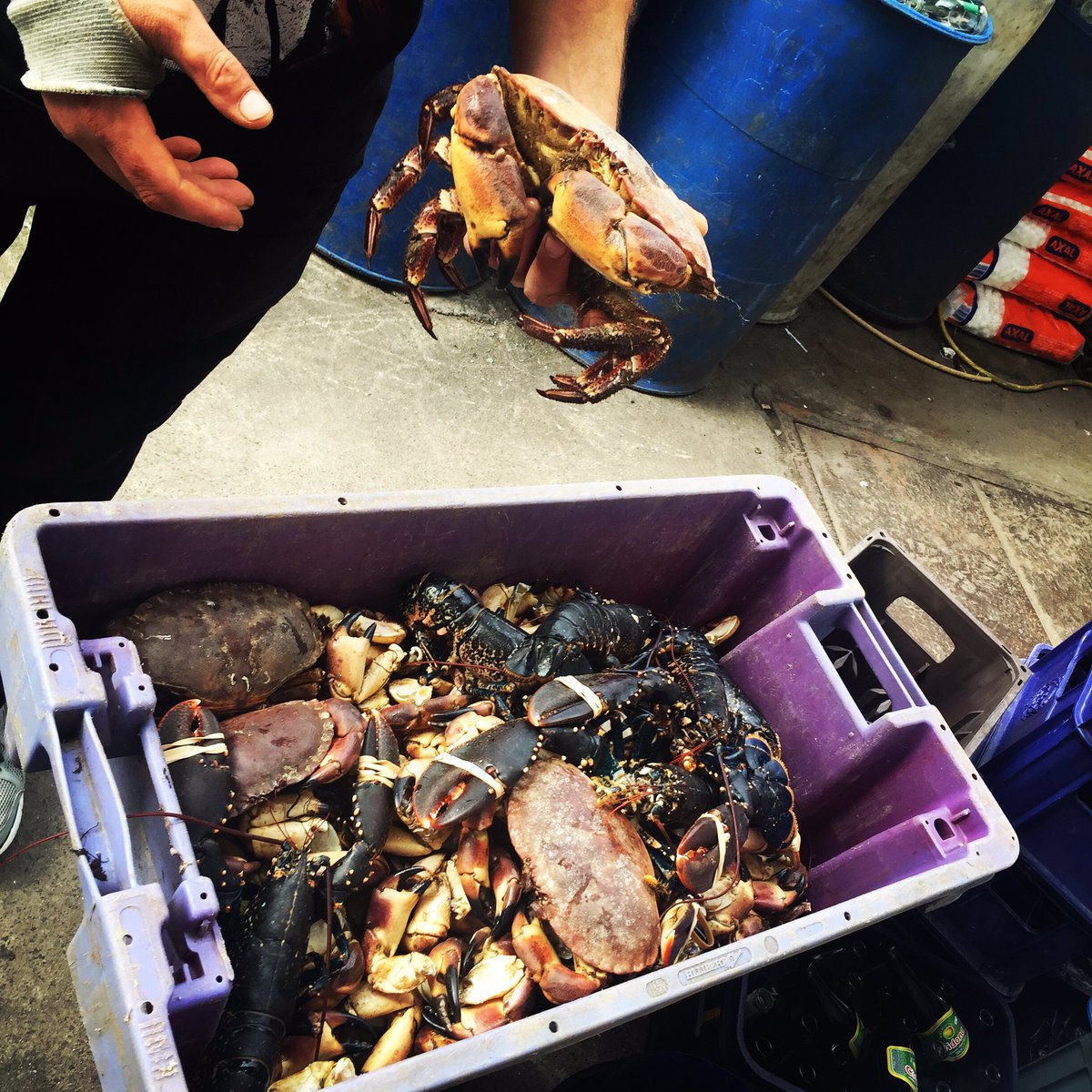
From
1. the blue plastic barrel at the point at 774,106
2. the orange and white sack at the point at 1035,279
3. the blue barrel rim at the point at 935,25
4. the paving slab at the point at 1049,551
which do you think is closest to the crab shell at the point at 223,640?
the blue plastic barrel at the point at 774,106

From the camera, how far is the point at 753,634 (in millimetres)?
2111

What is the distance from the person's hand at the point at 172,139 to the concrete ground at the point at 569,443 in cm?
145

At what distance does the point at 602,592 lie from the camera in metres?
2.17

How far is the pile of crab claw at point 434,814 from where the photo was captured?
55.2 inches

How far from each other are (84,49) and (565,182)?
0.75 m

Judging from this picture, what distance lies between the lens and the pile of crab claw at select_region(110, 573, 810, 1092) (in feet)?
4.60

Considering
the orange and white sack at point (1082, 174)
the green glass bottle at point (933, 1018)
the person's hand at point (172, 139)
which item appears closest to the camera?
the person's hand at point (172, 139)

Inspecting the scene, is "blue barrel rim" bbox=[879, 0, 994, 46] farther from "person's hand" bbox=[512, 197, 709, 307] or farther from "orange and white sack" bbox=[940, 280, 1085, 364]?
"orange and white sack" bbox=[940, 280, 1085, 364]

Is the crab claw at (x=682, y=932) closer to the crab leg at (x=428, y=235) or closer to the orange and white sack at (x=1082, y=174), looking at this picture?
the crab leg at (x=428, y=235)

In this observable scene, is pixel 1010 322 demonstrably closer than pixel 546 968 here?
No

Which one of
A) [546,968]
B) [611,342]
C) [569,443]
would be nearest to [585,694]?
[546,968]

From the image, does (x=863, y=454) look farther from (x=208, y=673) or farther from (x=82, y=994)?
(x=82, y=994)

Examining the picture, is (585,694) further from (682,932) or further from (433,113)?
(433,113)

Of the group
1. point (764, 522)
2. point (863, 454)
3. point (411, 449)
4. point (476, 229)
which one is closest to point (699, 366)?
point (863, 454)
